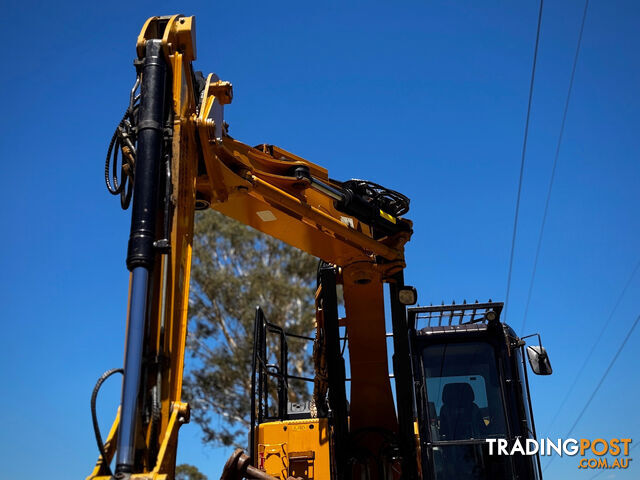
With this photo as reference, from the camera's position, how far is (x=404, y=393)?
708cm

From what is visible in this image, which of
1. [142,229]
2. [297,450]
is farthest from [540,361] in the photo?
[142,229]

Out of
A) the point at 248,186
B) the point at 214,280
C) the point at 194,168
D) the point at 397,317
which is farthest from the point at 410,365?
the point at 214,280

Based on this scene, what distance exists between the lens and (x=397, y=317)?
24.1 feet

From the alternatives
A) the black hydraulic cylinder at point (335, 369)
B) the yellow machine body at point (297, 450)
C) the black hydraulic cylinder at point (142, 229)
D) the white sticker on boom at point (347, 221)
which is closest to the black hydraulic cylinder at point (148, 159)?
the black hydraulic cylinder at point (142, 229)

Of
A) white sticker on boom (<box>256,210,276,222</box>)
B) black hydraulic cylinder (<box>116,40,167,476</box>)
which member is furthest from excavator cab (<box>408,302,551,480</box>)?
black hydraulic cylinder (<box>116,40,167,476</box>)

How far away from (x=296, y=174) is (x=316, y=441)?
9.12 ft

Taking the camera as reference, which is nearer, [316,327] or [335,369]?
[335,369]

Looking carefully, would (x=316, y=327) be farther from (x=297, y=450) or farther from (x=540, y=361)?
(x=540, y=361)

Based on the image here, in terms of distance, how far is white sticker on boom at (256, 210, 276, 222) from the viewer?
20.7ft

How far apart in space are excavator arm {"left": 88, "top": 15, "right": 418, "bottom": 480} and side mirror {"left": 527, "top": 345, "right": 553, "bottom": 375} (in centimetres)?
124

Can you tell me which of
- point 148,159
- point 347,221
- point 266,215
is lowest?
point 148,159

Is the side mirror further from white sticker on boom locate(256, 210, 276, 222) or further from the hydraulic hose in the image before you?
the hydraulic hose

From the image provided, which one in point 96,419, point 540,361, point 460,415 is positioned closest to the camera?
point 96,419

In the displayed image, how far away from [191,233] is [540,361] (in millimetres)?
3932
